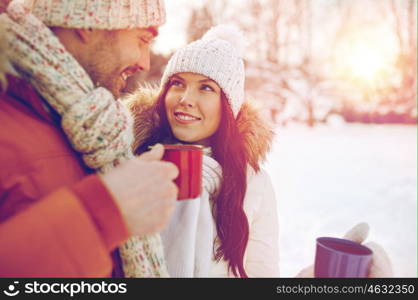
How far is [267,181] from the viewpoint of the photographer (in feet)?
6.68

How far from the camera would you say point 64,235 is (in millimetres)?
749

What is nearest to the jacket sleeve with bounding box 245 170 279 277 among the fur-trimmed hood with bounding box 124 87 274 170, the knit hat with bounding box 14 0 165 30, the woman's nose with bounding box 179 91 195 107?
the fur-trimmed hood with bounding box 124 87 274 170

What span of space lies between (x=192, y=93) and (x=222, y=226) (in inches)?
28.9

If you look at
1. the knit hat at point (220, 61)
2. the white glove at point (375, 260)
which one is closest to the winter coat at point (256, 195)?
the knit hat at point (220, 61)

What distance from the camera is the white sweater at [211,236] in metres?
1.59

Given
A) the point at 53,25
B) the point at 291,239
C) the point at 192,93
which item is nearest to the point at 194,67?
the point at 192,93

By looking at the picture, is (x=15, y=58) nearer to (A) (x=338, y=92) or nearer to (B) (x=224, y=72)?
(B) (x=224, y=72)

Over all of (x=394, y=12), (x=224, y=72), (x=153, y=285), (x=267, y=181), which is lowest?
(x=153, y=285)

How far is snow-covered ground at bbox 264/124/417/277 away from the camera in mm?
3799

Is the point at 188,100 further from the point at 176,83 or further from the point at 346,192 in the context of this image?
the point at 346,192

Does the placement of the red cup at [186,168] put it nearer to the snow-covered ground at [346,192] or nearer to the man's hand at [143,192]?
the man's hand at [143,192]

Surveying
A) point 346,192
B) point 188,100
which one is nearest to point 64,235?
point 188,100

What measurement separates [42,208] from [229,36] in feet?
5.51

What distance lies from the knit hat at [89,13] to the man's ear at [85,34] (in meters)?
0.02
